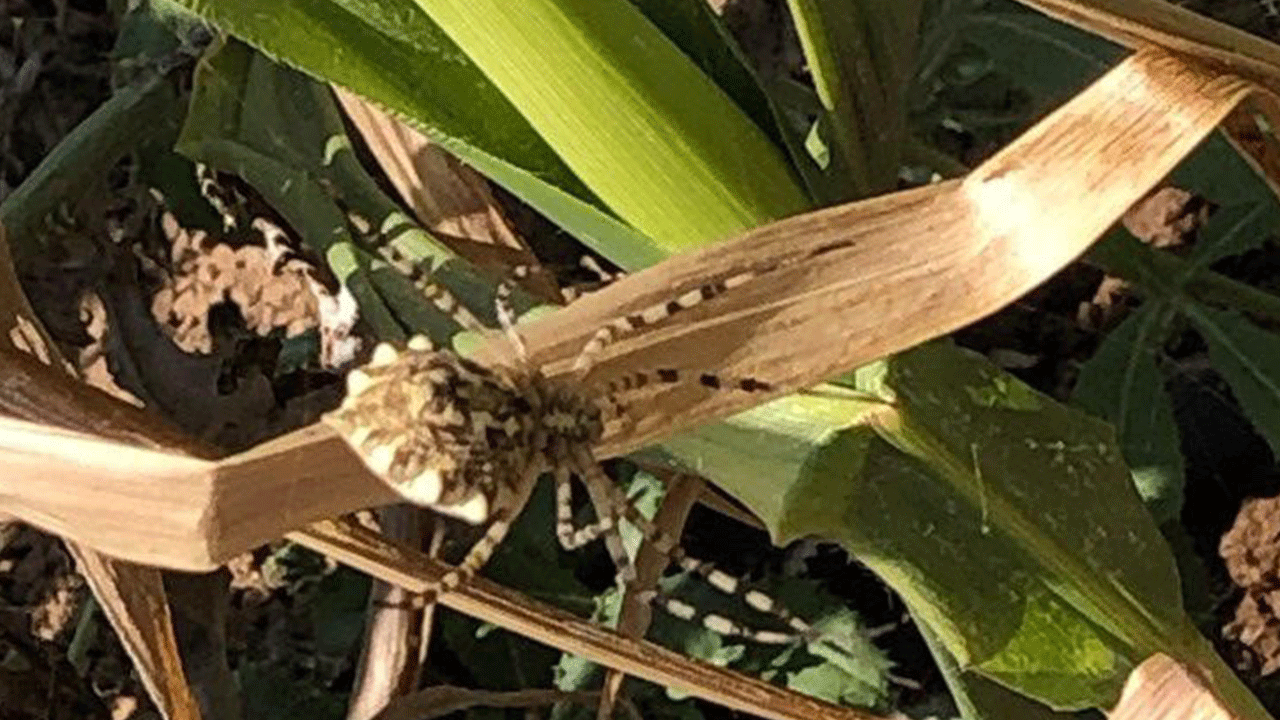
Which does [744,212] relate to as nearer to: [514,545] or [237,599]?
[514,545]

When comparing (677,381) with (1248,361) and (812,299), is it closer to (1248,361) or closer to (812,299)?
(812,299)

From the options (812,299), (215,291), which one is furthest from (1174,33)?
(215,291)

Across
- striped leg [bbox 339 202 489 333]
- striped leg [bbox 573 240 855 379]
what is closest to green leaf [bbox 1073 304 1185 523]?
striped leg [bbox 339 202 489 333]

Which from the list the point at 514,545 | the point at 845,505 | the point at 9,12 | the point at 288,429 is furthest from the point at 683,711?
the point at 9,12

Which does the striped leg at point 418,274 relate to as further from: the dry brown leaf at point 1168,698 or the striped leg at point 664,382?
the dry brown leaf at point 1168,698

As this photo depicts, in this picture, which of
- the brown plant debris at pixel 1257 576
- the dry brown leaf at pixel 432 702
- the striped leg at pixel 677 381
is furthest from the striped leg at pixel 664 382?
the brown plant debris at pixel 1257 576

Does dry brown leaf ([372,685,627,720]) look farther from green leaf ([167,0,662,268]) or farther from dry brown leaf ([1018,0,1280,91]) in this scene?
dry brown leaf ([1018,0,1280,91])
